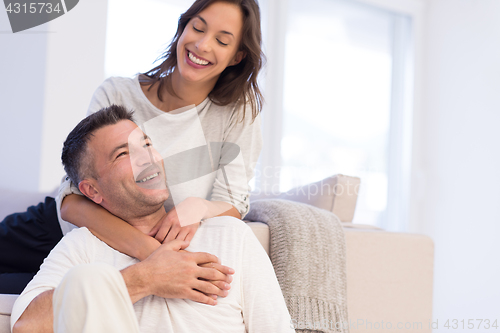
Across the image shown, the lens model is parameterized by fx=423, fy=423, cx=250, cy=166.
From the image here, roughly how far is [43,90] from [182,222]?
1.90m

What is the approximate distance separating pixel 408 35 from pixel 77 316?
156 inches

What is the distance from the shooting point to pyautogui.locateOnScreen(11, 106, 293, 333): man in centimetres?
65

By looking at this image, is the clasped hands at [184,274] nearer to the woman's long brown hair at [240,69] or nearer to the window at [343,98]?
the woman's long brown hair at [240,69]

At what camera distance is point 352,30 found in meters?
3.71

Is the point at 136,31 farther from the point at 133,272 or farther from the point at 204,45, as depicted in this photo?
the point at 133,272

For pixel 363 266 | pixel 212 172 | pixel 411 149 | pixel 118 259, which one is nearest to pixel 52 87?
pixel 212 172

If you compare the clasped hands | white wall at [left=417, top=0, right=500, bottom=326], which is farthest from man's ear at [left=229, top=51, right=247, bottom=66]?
white wall at [left=417, top=0, right=500, bottom=326]

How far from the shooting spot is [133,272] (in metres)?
0.92

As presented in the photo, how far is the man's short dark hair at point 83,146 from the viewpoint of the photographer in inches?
44.9

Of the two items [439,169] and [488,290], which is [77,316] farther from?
[439,169]

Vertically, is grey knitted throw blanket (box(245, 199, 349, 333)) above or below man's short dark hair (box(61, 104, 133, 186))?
below

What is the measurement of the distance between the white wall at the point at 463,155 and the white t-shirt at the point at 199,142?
2355 millimetres

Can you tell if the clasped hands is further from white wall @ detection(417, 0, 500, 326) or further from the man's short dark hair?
white wall @ detection(417, 0, 500, 326)

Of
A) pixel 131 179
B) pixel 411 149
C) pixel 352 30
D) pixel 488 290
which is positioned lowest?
pixel 488 290
